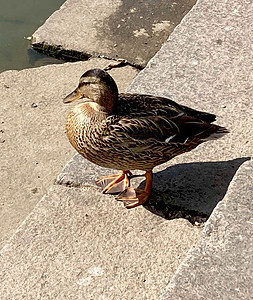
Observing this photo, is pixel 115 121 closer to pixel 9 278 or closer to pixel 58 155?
pixel 9 278

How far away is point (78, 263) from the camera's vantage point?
3.34m

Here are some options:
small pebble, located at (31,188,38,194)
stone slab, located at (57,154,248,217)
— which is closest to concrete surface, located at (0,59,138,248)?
small pebble, located at (31,188,38,194)

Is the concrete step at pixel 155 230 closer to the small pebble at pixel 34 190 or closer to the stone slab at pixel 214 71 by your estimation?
the stone slab at pixel 214 71

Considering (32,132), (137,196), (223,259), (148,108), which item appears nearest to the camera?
(223,259)

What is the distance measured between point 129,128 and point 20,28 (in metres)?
3.50

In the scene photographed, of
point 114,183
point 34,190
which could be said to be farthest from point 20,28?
point 114,183

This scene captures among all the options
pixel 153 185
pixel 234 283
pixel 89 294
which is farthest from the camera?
pixel 153 185

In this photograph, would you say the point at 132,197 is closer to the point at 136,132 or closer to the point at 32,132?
the point at 136,132

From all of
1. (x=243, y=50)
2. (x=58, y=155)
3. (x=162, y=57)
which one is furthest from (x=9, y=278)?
(x=243, y=50)

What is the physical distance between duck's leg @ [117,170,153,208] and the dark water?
8.12 feet

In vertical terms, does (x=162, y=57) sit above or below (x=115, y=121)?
below

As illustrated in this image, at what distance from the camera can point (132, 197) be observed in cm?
366

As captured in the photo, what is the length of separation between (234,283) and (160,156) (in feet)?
3.50

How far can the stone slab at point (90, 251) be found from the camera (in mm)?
3207
